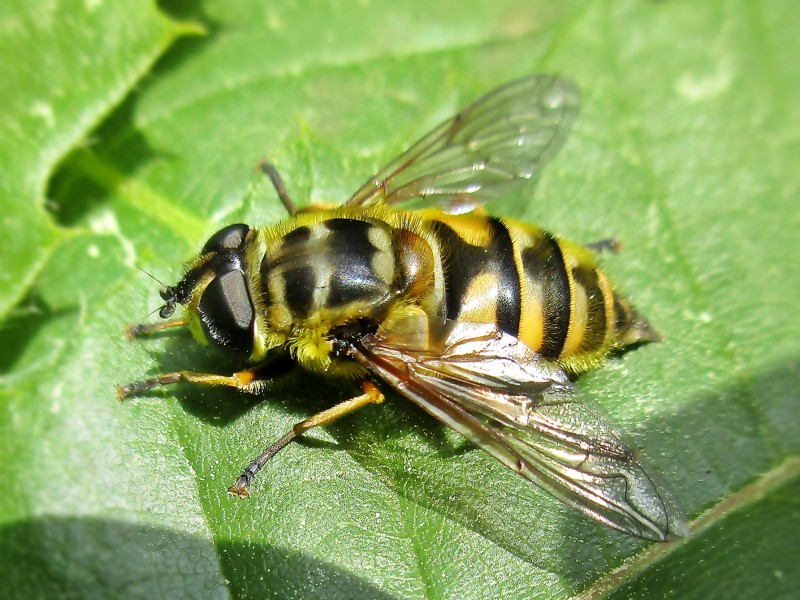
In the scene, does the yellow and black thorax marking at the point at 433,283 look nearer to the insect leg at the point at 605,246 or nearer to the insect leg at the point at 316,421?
the insect leg at the point at 316,421

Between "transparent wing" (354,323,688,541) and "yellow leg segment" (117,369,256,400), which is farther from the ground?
"yellow leg segment" (117,369,256,400)

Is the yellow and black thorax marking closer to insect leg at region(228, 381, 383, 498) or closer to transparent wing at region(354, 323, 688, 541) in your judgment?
transparent wing at region(354, 323, 688, 541)

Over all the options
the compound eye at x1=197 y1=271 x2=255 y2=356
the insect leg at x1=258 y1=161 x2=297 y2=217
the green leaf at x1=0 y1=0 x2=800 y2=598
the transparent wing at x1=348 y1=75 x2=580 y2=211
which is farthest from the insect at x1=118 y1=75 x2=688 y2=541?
the transparent wing at x1=348 y1=75 x2=580 y2=211

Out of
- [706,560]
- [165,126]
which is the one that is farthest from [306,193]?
[706,560]

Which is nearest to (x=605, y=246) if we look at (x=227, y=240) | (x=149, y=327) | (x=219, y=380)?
(x=227, y=240)

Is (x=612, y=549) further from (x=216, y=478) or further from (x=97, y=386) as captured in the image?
(x=97, y=386)

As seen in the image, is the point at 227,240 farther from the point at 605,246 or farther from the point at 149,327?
the point at 605,246
